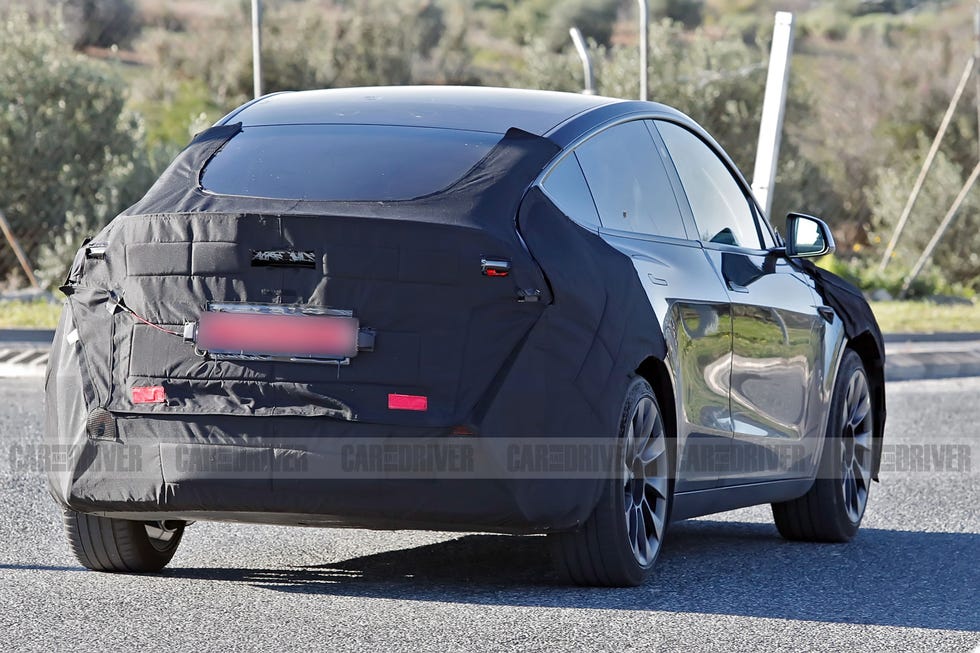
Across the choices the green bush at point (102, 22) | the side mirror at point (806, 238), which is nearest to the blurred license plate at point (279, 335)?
the side mirror at point (806, 238)

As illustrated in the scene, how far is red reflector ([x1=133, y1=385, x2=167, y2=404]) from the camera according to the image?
18.1ft

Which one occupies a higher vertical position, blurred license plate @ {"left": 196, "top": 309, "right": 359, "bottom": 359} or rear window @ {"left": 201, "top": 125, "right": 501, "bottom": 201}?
rear window @ {"left": 201, "top": 125, "right": 501, "bottom": 201}

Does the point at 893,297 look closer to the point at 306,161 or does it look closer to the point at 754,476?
the point at 754,476

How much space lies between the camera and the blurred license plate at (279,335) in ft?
A: 17.7

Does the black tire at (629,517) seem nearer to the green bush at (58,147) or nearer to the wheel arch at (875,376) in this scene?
the wheel arch at (875,376)

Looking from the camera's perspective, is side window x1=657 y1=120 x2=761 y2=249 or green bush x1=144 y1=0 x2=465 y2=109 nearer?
side window x1=657 y1=120 x2=761 y2=249

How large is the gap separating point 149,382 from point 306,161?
91cm

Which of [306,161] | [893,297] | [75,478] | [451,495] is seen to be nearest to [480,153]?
[306,161]

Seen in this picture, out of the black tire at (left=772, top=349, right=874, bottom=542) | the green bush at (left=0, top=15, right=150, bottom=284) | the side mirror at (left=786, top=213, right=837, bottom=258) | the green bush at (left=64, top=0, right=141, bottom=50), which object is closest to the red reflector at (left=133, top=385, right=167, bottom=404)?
the side mirror at (left=786, top=213, right=837, bottom=258)

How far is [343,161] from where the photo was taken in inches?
231

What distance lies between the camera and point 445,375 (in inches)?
213

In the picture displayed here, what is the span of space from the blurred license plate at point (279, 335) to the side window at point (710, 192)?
1.99 meters

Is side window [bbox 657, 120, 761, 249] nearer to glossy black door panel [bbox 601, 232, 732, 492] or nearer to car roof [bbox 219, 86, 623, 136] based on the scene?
glossy black door panel [bbox 601, 232, 732, 492]

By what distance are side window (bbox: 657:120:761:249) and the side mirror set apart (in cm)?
15
